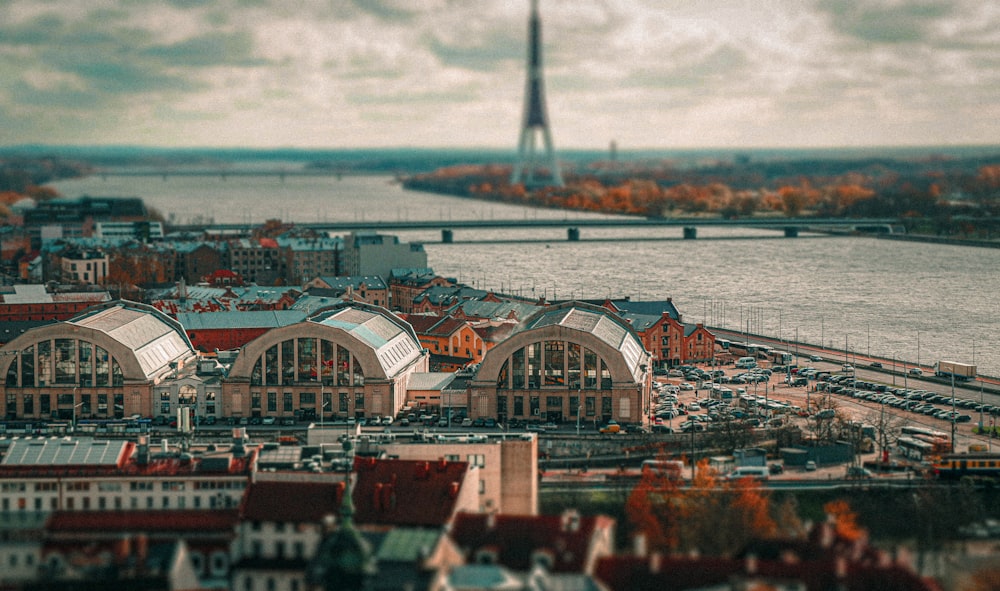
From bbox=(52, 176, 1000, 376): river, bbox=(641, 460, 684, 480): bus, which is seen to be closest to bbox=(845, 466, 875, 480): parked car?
bbox=(641, 460, 684, 480): bus

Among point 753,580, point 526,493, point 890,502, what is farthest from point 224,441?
point 753,580

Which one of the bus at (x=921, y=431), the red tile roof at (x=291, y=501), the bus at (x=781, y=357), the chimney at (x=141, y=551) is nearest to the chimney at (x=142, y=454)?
the red tile roof at (x=291, y=501)

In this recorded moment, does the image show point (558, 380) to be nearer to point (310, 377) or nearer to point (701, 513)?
point (310, 377)

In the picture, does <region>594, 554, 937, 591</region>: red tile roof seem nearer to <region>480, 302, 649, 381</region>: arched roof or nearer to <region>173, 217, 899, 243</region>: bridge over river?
<region>480, 302, 649, 381</region>: arched roof

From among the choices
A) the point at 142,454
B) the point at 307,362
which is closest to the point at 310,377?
the point at 307,362

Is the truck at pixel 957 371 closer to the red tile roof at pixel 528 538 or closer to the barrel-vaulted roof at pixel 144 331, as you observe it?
the barrel-vaulted roof at pixel 144 331
